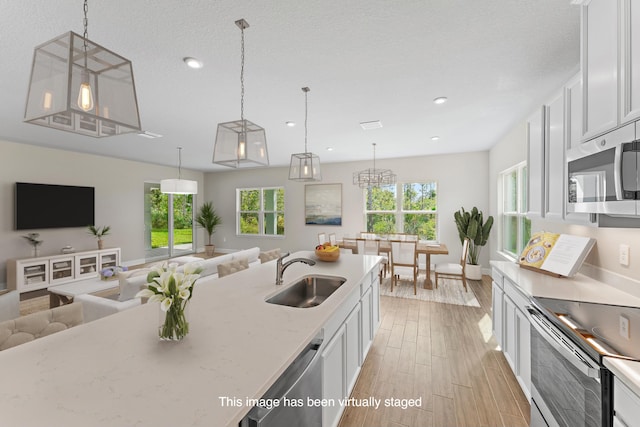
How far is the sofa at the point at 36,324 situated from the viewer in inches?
49.8

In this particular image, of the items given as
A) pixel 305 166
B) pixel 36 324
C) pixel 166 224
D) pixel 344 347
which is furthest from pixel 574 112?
pixel 166 224

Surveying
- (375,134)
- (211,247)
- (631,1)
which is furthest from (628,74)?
(211,247)

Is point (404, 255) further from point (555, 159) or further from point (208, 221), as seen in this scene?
point (208, 221)

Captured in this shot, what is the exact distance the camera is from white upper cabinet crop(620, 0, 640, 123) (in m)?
1.10

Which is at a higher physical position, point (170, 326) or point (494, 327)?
point (170, 326)

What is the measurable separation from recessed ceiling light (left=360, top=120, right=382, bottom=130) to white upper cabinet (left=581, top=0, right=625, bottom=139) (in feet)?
7.95

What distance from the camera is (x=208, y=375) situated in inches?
33.6

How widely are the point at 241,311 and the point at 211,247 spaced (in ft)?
23.5

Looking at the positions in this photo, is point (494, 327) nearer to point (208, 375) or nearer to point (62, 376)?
point (208, 375)

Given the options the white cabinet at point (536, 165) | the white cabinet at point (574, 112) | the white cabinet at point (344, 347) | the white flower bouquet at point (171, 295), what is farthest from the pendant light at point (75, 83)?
the white cabinet at point (536, 165)

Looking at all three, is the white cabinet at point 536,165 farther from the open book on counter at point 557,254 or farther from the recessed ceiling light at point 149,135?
the recessed ceiling light at point 149,135

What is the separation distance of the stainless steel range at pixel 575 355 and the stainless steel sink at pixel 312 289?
125 cm

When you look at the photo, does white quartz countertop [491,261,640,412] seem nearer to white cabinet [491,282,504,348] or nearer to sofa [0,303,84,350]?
white cabinet [491,282,504,348]

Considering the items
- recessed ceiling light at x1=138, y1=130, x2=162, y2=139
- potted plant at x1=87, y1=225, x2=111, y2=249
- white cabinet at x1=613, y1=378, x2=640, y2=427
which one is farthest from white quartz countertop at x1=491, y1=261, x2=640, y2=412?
potted plant at x1=87, y1=225, x2=111, y2=249
